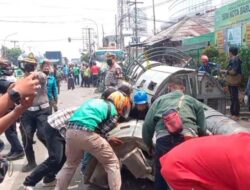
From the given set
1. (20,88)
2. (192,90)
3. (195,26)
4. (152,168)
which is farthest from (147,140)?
(195,26)

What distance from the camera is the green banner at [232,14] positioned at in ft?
42.4

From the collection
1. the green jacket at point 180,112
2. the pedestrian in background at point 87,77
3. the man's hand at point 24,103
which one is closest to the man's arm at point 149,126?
the green jacket at point 180,112

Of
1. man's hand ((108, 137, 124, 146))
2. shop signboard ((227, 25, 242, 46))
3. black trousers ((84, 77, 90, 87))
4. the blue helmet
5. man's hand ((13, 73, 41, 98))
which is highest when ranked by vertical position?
shop signboard ((227, 25, 242, 46))

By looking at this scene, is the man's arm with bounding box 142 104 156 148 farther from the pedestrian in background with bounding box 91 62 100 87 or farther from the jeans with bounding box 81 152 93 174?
the pedestrian in background with bounding box 91 62 100 87

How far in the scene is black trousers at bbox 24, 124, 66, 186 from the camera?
5.46 metres

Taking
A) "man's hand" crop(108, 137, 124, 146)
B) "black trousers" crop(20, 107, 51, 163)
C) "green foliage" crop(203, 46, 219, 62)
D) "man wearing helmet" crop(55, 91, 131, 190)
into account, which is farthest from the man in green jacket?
"green foliage" crop(203, 46, 219, 62)

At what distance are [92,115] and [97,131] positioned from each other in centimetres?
20

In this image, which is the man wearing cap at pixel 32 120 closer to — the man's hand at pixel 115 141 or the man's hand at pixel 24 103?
the man's hand at pixel 115 141

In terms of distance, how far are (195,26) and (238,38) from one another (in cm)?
1579

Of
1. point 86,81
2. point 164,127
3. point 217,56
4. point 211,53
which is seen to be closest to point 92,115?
point 164,127

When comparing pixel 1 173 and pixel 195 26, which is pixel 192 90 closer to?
pixel 1 173

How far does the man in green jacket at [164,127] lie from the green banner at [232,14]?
9137mm

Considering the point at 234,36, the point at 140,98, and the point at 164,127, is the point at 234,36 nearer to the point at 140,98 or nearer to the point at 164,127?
the point at 140,98

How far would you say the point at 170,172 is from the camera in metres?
2.69
